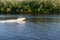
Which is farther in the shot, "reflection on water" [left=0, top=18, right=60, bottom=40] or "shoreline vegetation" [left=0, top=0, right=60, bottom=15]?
"shoreline vegetation" [left=0, top=0, right=60, bottom=15]

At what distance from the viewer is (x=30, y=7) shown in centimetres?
9794

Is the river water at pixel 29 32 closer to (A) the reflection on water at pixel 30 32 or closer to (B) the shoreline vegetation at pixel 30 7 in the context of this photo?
(A) the reflection on water at pixel 30 32

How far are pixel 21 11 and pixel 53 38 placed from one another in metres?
66.4

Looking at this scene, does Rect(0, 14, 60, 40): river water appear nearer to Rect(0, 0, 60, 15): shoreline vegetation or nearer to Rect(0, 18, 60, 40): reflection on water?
Rect(0, 18, 60, 40): reflection on water

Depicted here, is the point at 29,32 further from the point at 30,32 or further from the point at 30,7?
the point at 30,7

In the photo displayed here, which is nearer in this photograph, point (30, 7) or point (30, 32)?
point (30, 32)

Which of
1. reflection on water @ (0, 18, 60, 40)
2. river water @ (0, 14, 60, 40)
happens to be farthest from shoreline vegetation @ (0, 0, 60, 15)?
reflection on water @ (0, 18, 60, 40)

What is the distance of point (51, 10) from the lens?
98.3 meters

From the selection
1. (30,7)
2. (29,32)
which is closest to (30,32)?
(29,32)

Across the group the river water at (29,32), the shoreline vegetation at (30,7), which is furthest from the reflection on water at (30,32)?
the shoreline vegetation at (30,7)

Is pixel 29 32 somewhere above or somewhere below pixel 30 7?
above

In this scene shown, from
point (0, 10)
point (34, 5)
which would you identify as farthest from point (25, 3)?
point (0, 10)

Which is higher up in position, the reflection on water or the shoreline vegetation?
the reflection on water

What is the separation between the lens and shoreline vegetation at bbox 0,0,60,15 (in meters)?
96.8
